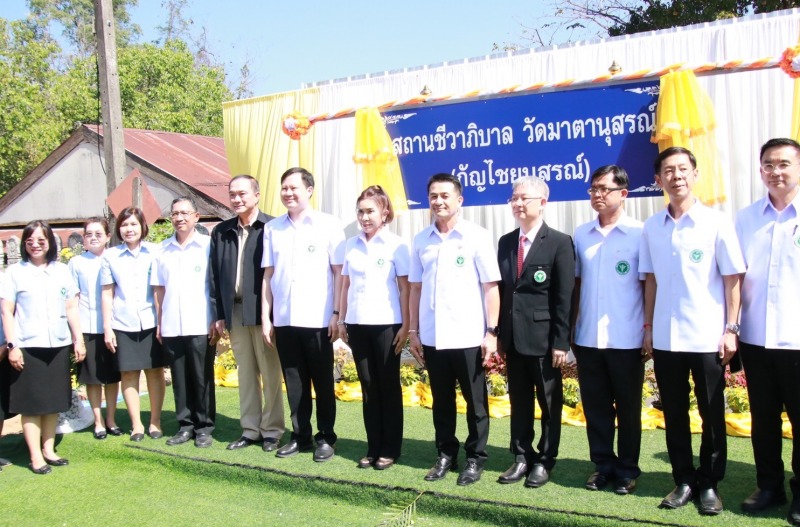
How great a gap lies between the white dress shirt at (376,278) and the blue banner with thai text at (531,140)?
6.40ft

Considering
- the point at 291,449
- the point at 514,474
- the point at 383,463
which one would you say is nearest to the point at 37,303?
the point at 291,449

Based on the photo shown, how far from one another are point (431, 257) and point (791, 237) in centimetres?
167

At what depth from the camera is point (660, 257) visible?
347 centimetres

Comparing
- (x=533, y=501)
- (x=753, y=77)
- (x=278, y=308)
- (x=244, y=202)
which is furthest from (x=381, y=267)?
(x=753, y=77)

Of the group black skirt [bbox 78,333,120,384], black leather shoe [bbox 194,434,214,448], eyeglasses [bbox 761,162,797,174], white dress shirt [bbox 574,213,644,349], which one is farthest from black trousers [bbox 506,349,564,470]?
black skirt [bbox 78,333,120,384]

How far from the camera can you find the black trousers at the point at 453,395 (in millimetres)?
3957

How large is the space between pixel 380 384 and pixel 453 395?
445mm

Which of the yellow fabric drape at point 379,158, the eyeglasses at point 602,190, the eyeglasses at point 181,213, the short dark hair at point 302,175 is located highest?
the yellow fabric drape at point 379,158

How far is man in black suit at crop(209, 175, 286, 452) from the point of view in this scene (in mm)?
4730

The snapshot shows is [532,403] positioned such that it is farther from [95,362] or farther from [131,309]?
[95,362]

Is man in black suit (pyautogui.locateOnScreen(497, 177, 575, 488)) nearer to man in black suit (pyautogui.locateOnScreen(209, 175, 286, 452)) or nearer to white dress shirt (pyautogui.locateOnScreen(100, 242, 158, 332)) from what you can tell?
man in black suit (pyautogui.locateOnScreen(209, 175, 286, 452))

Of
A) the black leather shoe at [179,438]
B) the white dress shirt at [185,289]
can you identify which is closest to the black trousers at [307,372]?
the white dress shirt at [185,289]

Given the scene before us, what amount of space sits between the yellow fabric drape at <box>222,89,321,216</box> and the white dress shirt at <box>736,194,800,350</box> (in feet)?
13.8

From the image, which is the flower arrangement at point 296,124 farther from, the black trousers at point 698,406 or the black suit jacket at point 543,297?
the black trousers at point 698,406
